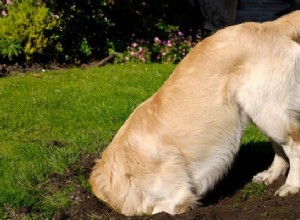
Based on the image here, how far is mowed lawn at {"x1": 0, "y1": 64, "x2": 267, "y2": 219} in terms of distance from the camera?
4839 mm

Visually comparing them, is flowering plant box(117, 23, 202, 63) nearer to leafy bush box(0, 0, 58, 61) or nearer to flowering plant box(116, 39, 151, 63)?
flowering plant box(116, 39, 151, 63)

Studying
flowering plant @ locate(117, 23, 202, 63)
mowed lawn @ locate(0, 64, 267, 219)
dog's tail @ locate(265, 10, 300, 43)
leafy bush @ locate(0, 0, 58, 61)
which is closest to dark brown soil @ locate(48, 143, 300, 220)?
mowed lawn @ locate(0, 64, 267, 219)

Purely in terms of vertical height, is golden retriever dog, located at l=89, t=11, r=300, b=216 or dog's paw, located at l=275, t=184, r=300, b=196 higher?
golden retriever dog, located at l=89, t=11, r=300, b=216

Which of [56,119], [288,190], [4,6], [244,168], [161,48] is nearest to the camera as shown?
[288,190]

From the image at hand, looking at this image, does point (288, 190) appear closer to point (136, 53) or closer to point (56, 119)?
point (56, 119)

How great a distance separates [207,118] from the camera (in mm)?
4211

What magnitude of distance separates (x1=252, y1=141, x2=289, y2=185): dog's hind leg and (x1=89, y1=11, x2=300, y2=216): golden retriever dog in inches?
18.3

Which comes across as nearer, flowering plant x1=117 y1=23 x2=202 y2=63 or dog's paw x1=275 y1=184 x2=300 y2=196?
dog's paw x1=275 y1=184 x2=300 y2=196

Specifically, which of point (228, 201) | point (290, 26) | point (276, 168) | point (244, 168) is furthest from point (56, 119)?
point (290, 26)

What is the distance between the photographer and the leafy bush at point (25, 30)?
891cm

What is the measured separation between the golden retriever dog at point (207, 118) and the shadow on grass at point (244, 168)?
0.49m

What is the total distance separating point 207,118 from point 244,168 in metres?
1.33

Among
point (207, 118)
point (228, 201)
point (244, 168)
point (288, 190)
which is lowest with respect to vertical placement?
point (244, 168)

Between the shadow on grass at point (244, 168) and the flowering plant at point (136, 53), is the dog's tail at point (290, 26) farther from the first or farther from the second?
the flowering plant at point (136, 53)
